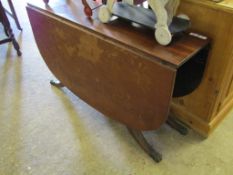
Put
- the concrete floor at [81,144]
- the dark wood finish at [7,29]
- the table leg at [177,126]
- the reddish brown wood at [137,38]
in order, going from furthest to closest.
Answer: the dark wood finish at [7,29]
the table leg at [177,126]
the concrete floor at [81,144]
the reddish brown wood at [137,38]

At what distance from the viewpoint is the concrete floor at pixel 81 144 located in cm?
132

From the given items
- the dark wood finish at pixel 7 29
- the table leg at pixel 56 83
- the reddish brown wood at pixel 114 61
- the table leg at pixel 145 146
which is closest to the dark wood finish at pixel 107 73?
the reddish brown wood at pixel 114 61

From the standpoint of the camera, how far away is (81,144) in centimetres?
146

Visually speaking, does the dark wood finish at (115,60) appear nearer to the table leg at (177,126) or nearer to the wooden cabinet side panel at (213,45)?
the wooden cabinet side panel at (213,45)

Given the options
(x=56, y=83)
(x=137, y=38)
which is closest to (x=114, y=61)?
(x=137, y=38)

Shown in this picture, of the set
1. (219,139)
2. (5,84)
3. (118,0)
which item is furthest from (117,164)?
(5,84)

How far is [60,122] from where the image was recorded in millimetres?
1602

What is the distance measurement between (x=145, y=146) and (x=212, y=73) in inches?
21.3

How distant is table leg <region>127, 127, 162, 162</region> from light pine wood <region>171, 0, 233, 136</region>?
312 mm

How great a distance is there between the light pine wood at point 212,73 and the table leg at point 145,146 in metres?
0.31

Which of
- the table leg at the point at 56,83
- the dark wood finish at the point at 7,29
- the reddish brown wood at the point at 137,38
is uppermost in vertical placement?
the reddish brown wood at the point at 137,38

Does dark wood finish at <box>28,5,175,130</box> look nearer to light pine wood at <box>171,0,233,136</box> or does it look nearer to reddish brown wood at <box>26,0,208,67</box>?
reddish brown wood at <box>26,0,208,67</box>

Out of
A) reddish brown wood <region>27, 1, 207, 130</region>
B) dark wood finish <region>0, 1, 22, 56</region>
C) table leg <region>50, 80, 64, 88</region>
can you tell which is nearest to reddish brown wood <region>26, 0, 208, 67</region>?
reddish brown wood <region>27, 1, 207, 130</region>

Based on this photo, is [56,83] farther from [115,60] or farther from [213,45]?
[213,45]
